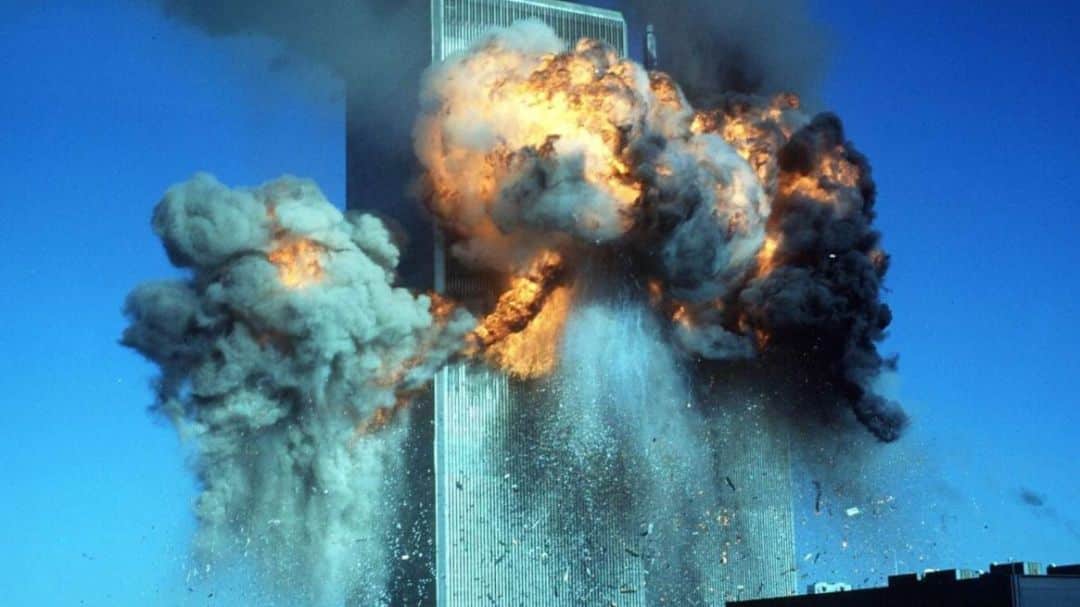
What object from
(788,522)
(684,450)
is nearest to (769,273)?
(684,450)

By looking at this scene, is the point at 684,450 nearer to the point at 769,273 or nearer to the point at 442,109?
the point at 769,273

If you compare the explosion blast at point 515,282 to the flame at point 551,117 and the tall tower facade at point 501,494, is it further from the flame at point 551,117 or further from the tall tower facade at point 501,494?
the tall tower facade at point 501,494

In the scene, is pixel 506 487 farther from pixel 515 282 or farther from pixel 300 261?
pixel 300 261

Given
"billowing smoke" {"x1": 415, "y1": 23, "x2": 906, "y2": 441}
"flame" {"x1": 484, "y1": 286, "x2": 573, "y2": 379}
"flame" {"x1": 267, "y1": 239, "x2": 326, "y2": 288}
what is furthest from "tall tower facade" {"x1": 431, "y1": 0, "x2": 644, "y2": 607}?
"flame" {"x1": 267, "y1": 239, "x2": 326, "y2": 288}

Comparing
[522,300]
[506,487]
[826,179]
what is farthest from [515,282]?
[506,487]

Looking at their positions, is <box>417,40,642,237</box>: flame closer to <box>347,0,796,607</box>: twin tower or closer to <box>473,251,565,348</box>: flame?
<box>473,251,565,348</box>: flame

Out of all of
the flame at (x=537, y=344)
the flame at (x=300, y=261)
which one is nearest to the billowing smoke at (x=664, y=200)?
the flame at (x=537, y=344)
